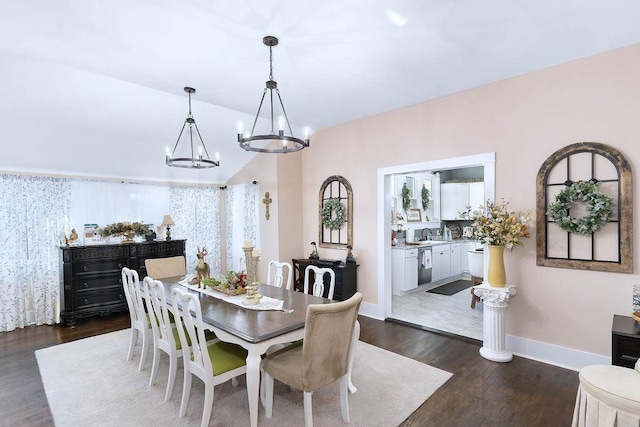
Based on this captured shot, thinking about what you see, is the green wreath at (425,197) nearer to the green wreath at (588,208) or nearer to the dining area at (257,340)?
the green wreath at (588,208)

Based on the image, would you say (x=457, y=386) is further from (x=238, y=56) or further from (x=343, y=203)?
(x=238, y=56)

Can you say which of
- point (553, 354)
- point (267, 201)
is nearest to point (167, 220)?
point (267, 201)

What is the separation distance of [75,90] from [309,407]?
12.9 feet

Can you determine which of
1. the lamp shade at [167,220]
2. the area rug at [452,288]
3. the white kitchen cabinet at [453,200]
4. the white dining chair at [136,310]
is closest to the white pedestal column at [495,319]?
the area rug at [452,288]

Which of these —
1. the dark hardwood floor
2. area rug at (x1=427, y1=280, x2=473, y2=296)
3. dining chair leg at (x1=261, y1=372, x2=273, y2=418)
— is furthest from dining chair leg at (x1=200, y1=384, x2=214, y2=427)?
area rug at (x1=427, y1=280, x2=473, y2=296)

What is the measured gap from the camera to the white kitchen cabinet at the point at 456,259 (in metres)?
6.77

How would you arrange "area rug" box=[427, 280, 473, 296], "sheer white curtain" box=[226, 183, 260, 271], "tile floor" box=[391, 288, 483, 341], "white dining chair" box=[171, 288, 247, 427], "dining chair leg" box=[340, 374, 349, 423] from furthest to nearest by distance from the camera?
1. "area rug" box=[427, 280, 473, 296]
2. "sheer white curtain" box=[226, 183, 260, 271]
3. "tile floor" box=[391, 288, 483, 341]
4. "dining chair leg" box=[340, 374, 349, 423]
5. "white dining chair" box=[171, 288, 247, 427]

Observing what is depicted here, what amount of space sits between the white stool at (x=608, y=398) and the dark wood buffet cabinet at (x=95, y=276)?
5360 mm

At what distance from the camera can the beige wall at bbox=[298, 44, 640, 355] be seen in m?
2.82

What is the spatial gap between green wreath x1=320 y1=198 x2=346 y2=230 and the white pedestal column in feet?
7.50

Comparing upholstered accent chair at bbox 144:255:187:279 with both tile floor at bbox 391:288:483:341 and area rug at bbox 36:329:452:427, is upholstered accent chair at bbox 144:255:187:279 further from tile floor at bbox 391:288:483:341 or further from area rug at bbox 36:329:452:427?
tile floor at bbox 391:288:483:341

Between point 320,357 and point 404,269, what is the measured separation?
385 centimetres

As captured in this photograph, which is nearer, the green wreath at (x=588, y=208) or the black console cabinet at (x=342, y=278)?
the green wreath at (x=588, y=208)


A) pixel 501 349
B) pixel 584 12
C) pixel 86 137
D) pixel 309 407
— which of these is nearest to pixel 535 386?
pixel 501 349
